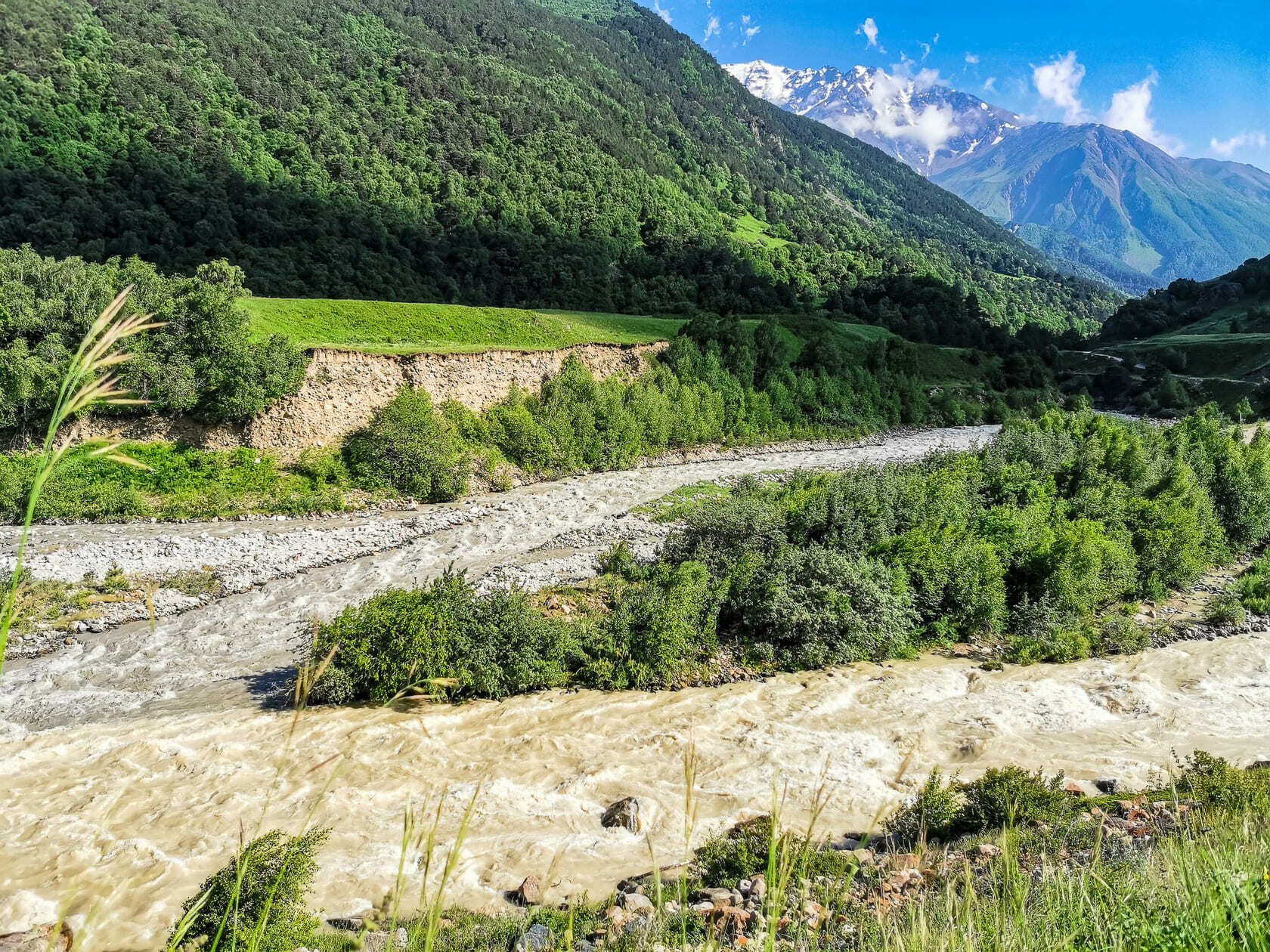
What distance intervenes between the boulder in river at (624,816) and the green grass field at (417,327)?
26.0 meters

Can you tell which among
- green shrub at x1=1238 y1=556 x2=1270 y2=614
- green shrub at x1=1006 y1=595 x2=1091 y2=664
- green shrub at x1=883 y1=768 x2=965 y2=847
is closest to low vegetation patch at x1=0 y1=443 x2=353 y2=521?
green shrub at x1=883 y1=768 x2=965 y2=847

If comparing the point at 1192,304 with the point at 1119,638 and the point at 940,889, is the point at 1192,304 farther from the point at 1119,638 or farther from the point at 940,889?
the point at 940,889

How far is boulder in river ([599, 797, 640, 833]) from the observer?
35.1 ft

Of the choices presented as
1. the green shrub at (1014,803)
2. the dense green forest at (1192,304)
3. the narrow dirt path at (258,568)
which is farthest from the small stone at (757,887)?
the dense green forest at (1192,304)

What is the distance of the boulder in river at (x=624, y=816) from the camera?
10703 mm

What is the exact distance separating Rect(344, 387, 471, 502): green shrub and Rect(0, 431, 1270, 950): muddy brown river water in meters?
10.4

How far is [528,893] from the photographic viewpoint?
9.01 meters

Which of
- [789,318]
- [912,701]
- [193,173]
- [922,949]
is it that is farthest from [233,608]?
[193,173]

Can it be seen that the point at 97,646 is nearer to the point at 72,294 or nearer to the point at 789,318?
the point at 72,294

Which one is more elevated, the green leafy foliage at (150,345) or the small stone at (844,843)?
the green leafy foliage at (150,345)

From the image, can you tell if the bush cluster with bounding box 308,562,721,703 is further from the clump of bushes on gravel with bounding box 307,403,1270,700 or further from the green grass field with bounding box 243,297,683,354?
the green grass field with bounding box 243,297,683,354

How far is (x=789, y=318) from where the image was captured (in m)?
58.1

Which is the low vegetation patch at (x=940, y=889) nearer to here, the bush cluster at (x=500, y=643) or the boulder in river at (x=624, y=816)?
the boulder in river at (x=624, y=816)

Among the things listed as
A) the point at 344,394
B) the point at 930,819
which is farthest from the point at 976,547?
the point at 344,394
